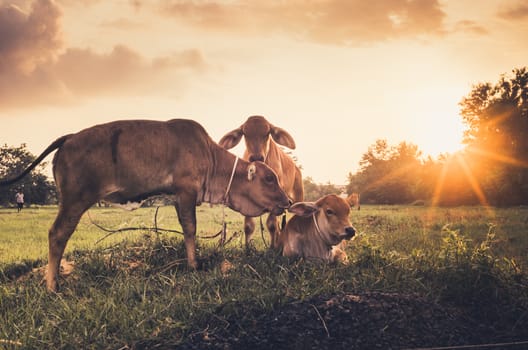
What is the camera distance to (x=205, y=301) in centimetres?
472

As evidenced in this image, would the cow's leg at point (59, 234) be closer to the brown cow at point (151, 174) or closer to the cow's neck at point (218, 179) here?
the brown cow at point (151, 174)

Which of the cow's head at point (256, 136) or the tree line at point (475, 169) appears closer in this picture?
the cow's head at point (256, 136)

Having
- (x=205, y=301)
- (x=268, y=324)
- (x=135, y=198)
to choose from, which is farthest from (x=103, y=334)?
(x=135, y=198)

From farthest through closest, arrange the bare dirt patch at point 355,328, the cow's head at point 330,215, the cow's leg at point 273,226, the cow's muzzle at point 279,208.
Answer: the cow's leg at point 273,226 < the cow's muzzle at point 279,208 < the cow's head at point 330,215 < the bare dirt patch at point 355,328

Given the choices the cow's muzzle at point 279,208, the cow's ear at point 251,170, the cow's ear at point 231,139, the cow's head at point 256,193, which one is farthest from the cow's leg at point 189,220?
the cow's ear at point 231,139

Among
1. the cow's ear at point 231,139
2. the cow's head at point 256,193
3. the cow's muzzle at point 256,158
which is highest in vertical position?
the cow's ear at point 231,139

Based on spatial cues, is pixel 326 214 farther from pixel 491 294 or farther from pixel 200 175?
pixel 491 294

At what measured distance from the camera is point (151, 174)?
20.0 ft

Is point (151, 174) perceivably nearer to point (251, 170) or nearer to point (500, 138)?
point (251, 170)

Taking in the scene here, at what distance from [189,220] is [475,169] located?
99.9 ft

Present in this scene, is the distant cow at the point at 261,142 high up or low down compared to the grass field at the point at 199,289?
Answer: up

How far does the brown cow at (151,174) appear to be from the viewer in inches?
224

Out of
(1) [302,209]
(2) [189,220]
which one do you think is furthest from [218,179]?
(1) [302,209]

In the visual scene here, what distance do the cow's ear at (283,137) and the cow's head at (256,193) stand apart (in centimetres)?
122
